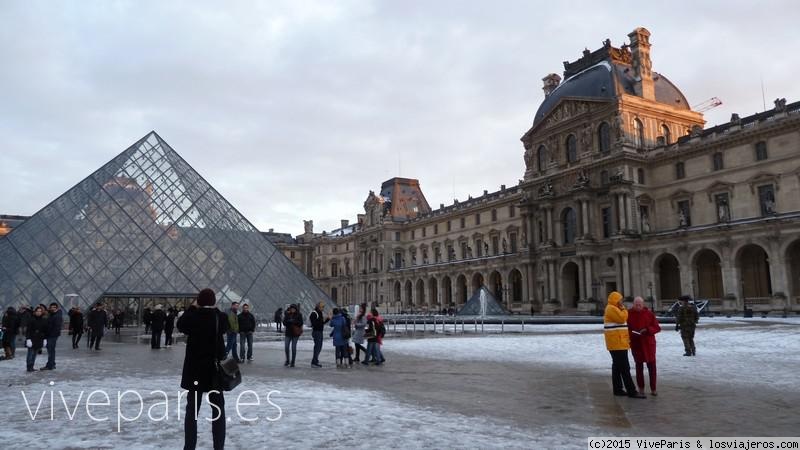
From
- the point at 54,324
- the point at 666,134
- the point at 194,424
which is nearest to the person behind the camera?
the point at 194,424

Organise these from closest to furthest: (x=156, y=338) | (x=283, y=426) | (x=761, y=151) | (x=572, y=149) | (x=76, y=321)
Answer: (x=283, y=426)
(x=156, y=338)
(x=76, y=321)
(x=761, y=151)
(x=572, y=149)

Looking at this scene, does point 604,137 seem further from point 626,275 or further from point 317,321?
point 317,321

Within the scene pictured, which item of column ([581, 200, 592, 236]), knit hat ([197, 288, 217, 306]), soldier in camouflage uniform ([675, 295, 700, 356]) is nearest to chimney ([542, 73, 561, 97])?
column ([581, 200, 592, 236])

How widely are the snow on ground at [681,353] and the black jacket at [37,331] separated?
25.6 ft

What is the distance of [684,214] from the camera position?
40344 millimetres

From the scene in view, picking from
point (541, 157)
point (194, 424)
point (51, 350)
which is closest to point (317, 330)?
point (51, 350)

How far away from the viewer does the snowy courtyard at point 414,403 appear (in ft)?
17.6

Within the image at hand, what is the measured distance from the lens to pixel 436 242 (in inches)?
2655

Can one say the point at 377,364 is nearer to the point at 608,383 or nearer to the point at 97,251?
the point at 608,383

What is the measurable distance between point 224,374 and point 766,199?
128 ft

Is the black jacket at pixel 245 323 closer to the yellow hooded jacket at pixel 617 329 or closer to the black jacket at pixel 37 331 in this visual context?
the black jacket at pixel 37 331

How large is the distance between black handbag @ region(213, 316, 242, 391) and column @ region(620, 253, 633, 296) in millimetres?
38527

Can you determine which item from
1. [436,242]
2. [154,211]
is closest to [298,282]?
[154,211]

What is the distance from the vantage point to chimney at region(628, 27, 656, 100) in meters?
44.1
